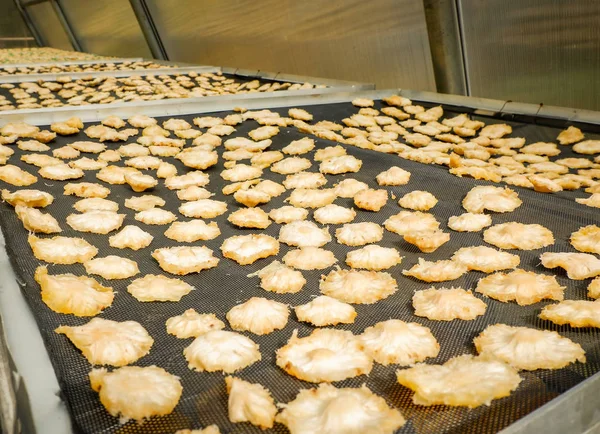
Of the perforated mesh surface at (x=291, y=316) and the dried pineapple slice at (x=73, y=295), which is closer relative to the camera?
the perforated mesh surface at (x=291, y=316)

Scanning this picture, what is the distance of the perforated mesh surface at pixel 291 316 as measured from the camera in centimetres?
104

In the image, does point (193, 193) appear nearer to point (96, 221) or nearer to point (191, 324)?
point (96, 221)

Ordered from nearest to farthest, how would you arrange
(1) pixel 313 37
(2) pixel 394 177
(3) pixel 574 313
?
1. (3) pixel 574 313
2. (2) pixel 394 177
3. (1) pixel 313 37

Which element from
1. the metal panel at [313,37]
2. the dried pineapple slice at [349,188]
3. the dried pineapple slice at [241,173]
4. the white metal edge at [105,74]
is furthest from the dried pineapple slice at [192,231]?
the white metal edge at [105,74]

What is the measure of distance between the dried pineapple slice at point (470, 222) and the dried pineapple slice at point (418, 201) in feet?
0.54

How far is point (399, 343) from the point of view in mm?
1260

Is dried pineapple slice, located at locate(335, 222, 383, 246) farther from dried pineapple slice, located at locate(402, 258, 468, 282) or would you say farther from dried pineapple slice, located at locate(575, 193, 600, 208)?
dried pineapple slice, located at locate(575, 193, 600, 208)

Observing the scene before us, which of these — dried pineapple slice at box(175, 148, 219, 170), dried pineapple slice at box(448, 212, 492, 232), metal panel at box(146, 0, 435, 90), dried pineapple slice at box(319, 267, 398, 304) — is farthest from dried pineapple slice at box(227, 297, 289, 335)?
metal panel at box(146, 0, 435, 90)

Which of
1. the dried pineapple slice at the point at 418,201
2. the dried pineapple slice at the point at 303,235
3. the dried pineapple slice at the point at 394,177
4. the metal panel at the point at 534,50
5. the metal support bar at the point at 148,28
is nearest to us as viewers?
the dried pineapple slice at the point at 303,235

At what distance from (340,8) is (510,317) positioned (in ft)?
17.6

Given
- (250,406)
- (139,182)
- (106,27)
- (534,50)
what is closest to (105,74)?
(139,182)

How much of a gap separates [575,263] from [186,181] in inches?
70.6

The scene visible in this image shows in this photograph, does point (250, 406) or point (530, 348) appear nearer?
point (250, 406)

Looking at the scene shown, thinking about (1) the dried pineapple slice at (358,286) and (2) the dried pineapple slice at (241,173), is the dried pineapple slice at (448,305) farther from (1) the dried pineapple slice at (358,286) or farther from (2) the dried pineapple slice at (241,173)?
(2) the dried pineapple slice at (241,173)
